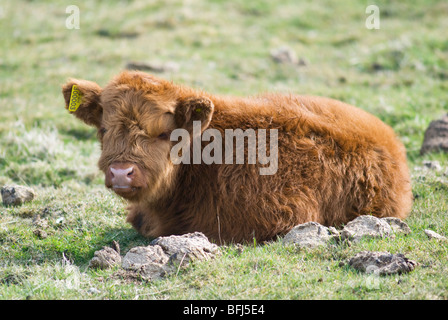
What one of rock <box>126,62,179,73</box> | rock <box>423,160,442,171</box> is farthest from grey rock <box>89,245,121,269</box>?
rock <box>126,62,179,73</box>

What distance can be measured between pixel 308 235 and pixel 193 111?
167cm

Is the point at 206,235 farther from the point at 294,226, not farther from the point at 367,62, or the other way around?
the point at 367,62

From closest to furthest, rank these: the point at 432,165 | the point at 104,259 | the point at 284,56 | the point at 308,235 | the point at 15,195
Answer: the point at 104,259, the point at 308,235, the point at 15,195, the point at 432,165, the point at 284,56

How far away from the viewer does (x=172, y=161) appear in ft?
20.0

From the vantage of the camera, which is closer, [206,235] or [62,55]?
[206,235]

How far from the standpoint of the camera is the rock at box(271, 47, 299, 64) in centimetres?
1471

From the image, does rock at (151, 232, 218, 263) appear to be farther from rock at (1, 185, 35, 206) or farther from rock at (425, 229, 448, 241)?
rock at (1, 185, 35, 206)

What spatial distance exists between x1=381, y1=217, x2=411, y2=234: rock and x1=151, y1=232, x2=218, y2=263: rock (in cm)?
187

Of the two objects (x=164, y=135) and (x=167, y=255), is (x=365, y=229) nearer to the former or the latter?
(x=167, y=255)

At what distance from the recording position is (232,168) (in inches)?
245

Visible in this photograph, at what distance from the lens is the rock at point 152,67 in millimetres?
13477

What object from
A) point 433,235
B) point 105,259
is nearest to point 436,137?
point 433,235

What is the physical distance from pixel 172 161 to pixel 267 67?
28.8 ft
